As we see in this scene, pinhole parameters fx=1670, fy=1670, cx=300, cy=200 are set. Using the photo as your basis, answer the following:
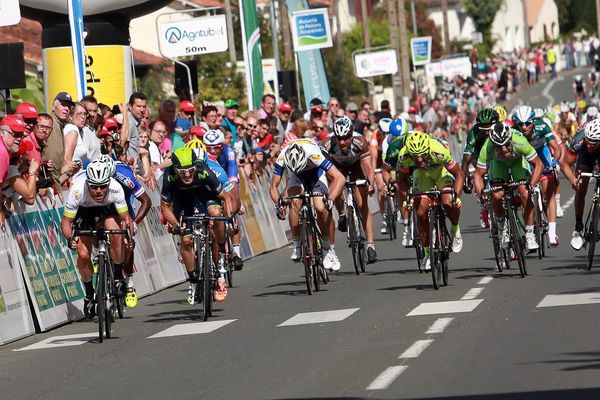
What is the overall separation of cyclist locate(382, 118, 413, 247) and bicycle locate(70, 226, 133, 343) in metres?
4.33

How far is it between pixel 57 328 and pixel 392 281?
3.79 m

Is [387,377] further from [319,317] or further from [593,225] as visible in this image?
[593,225]

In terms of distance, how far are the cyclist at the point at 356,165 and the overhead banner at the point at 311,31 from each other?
20.5m

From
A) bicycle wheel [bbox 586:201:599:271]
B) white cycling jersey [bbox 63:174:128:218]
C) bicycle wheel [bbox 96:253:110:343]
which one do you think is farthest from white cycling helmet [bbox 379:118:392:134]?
bicycle wheel [bbox 96:253:110:343]

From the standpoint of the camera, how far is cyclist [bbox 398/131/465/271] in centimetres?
1720

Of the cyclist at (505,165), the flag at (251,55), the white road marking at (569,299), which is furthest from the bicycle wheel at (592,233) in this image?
the flag at (251,55)

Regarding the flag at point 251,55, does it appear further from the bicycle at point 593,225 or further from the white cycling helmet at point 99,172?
the white cycling helmet at point 99,172

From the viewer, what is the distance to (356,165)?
2061 cm

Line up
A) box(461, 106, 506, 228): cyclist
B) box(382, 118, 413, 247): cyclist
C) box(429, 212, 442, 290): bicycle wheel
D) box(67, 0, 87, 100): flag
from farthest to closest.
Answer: box(67, 0, 87, 100): flag < box(461, 106, 506, 228): cyclist < box(382, 118, 413, 247): cyclist < box(429, 212, 442, 290): bicycle wheel

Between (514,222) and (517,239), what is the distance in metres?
0.44

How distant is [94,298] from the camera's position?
15.7 metres

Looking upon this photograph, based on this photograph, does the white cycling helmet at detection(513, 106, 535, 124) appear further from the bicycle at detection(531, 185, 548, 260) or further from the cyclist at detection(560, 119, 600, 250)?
the cyclist at detection(560, 119, 600, 250)

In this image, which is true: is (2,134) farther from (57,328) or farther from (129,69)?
(129,69)

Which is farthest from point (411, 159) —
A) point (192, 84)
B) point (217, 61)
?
point (217, 61)
